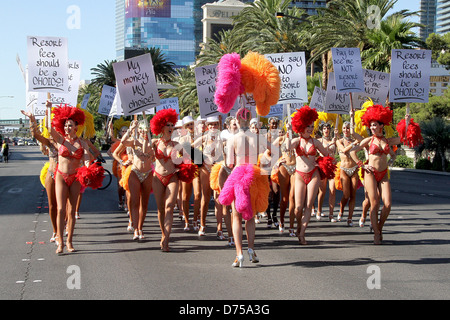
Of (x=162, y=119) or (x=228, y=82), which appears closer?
(x=228, y=82)

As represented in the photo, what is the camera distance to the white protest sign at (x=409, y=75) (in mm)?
11492

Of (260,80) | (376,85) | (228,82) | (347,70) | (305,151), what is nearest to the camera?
(228,82)

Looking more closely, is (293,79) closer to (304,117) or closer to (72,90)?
(304,117)

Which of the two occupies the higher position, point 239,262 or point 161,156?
point 161,156

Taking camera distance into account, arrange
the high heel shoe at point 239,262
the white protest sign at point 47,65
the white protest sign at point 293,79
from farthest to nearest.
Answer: the white protest sign at point 293,79 → the white protest sign at point 47,65 → the high heel shoe at point 239,262

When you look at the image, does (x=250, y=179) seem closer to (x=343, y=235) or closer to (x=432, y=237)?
(x=343, y=235)

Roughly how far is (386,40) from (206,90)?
70.2 ft

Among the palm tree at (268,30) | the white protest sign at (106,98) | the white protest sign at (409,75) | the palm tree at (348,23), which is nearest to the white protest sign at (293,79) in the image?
the white protest sign at (409,75)

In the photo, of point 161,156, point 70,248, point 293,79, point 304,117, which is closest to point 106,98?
point 293,79

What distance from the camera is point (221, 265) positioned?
27.7ft

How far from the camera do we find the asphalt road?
6895 mm

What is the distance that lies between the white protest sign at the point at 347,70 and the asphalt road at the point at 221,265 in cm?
269

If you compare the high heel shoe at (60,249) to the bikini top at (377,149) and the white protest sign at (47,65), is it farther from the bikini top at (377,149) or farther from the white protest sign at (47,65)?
the bikini top at (377,149)
